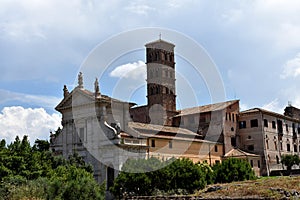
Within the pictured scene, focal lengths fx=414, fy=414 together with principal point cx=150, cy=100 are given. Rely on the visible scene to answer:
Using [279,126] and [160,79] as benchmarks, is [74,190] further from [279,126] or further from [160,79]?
[279,126]

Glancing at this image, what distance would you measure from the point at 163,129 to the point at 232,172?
46.2 ft

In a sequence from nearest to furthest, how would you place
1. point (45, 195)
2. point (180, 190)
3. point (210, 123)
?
1. point (45, 195)
2. point (180, 190)
3. point (210, 123)

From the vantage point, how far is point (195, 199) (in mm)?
24000

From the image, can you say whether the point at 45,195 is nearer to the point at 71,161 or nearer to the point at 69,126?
the point at 71,161

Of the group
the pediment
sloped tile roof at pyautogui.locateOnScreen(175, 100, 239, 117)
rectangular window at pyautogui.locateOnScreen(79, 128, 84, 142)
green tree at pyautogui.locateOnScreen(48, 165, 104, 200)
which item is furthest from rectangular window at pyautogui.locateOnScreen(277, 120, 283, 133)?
green tree at pyautogui.locateOnScreen(48, 165, 104, 200)

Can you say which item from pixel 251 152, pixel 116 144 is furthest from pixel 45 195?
pixel 251 152

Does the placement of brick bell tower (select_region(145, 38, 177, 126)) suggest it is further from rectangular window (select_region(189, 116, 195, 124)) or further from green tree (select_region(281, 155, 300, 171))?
green tree (select_region(281, 155, 300, 171))

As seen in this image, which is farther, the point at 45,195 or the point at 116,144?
the point at 116,144

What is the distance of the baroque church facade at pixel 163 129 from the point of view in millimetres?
46781

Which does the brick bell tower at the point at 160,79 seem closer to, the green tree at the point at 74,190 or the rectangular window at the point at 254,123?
the rectangular window at the point at 254,123

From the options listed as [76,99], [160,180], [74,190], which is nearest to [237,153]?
[76,99]

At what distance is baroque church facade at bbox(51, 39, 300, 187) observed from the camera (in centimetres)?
4678

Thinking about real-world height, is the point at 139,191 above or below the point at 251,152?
below

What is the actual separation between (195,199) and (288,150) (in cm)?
4897
